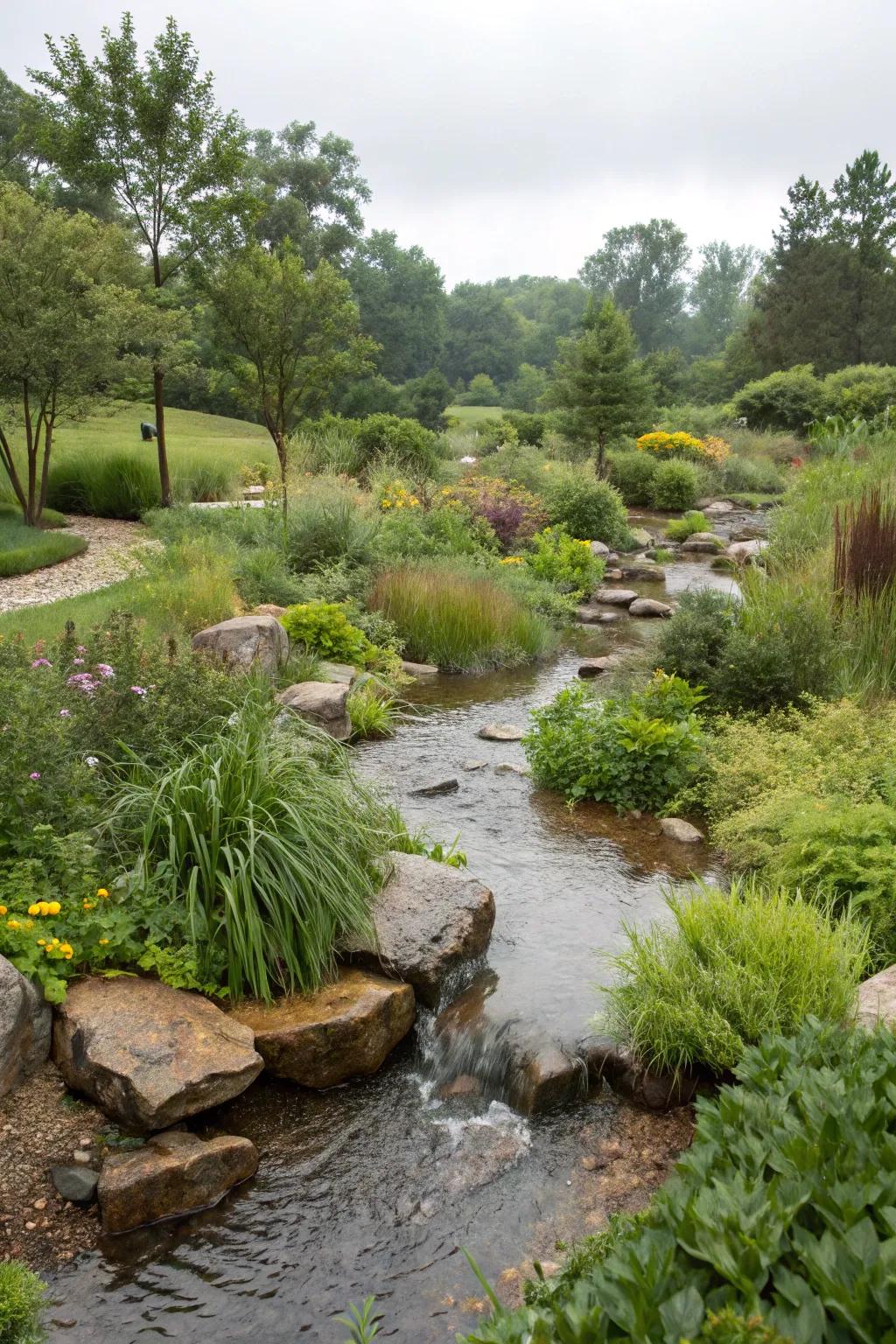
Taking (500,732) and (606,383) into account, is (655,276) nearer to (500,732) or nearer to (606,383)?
(606,383)

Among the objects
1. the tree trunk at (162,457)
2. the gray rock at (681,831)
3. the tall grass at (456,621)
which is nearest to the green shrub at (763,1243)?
the gray rock at (681,831)

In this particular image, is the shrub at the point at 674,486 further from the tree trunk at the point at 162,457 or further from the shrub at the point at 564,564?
the tree trunk at the point at 162,457

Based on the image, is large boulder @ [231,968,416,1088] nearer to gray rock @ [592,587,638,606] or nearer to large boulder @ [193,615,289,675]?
large boulder @ [193,615,289,675]

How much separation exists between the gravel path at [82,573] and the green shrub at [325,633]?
284cm

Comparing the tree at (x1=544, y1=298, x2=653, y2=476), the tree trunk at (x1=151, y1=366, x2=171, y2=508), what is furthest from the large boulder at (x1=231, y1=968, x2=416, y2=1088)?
the tree at (x1=544, y1=298, x2=653, y2=476)

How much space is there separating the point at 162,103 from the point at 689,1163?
55.2ft

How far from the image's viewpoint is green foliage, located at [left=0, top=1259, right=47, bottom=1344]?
257cm

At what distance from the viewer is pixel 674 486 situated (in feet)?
75.3

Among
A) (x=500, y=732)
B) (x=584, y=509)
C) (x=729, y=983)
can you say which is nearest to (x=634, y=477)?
(x=584, y=509)

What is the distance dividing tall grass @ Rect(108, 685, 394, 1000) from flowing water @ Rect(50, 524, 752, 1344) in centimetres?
56

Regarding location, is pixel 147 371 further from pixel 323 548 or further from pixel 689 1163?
pixel 689 1163

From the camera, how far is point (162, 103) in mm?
14648

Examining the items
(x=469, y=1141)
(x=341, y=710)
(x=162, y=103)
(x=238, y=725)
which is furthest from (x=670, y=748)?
(x=162, y=103)

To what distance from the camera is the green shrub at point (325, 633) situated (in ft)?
29.8
